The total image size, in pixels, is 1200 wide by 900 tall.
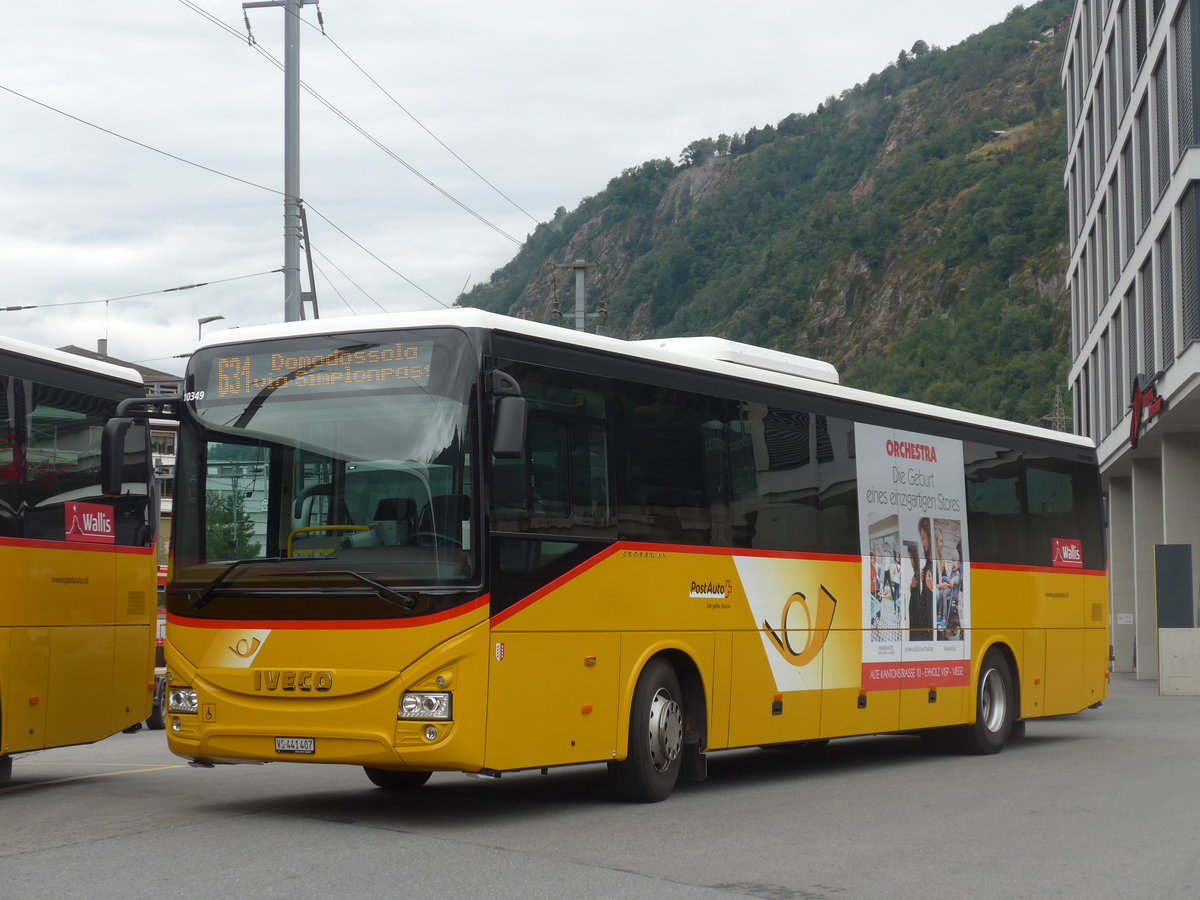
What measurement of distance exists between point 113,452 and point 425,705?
2.70 m

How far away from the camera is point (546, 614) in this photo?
10.5 metres

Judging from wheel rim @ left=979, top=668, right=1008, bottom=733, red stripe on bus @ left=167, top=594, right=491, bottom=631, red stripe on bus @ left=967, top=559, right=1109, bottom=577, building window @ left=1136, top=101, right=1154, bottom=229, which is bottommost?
wheel rim @ left=979, top=668, right=1008, bottom=733

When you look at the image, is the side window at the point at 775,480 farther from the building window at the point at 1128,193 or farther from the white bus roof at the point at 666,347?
the building window at the point at 1128,193

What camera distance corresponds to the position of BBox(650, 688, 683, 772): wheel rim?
1146 cm

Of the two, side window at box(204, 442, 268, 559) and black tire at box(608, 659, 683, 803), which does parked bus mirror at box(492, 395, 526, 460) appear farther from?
black tire at box(608, 659, 683, 803)

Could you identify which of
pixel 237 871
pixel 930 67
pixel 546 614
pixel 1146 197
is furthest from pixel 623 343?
pixel 930 67

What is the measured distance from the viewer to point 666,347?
12883 millimetres

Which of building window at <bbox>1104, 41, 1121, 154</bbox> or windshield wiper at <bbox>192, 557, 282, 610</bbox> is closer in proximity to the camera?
windshield wiper at <bbox>192, 557, 282, 610</bbox>

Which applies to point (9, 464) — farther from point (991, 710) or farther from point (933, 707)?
point (991, 710)

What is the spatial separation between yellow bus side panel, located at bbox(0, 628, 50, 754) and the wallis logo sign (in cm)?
87

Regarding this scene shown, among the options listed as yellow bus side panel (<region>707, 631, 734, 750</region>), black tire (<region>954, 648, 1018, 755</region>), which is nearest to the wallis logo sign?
yellow bus side panel (<region>707, 631, 734, 750</region>)

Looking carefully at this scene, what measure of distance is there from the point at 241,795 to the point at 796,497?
16.7 ft

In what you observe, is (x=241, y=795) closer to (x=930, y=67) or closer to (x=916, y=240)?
(x=916, y=240)

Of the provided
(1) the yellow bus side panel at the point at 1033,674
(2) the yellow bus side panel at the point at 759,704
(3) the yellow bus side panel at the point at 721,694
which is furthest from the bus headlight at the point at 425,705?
(1) the yellow bus side panel at the point at 1033,674
